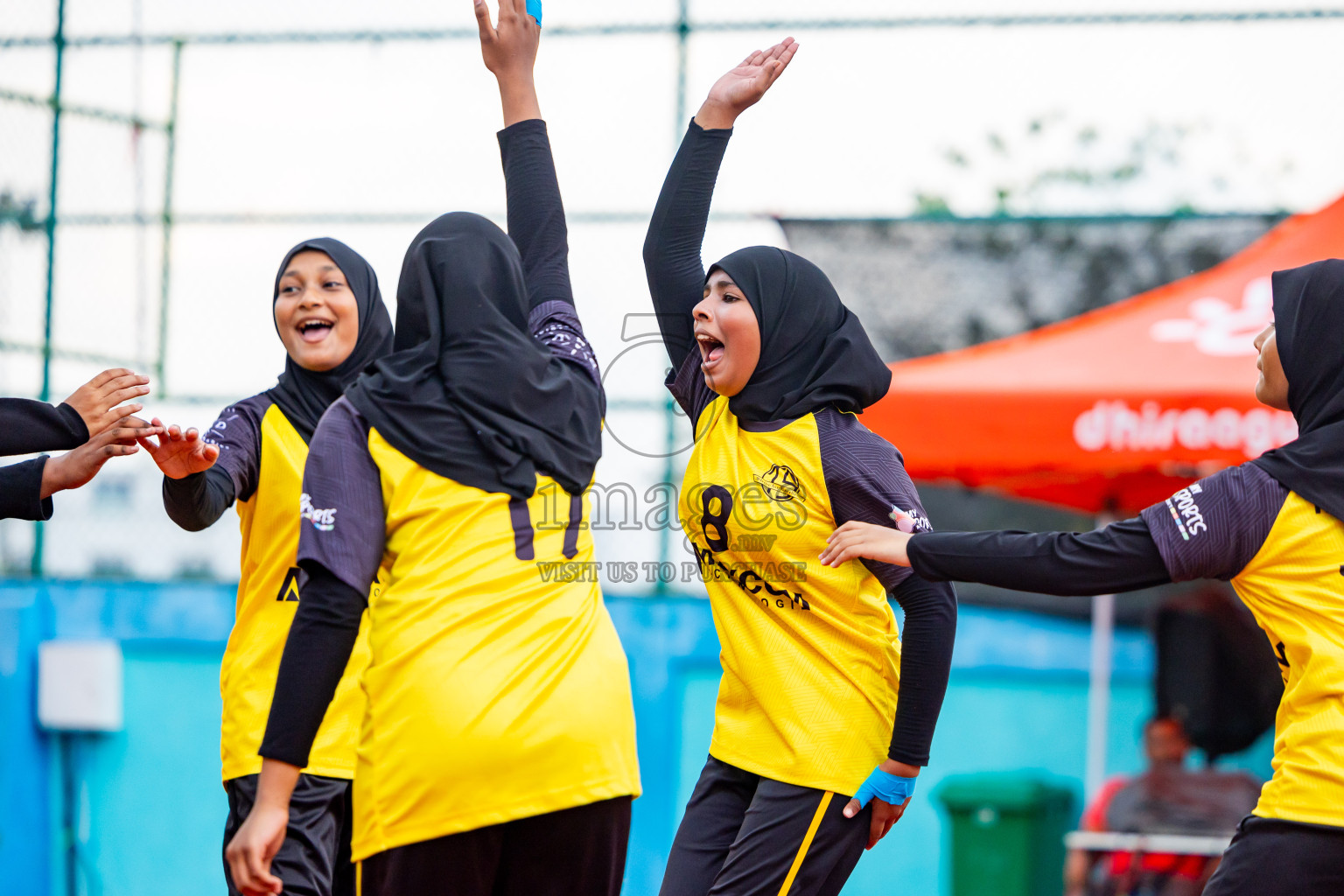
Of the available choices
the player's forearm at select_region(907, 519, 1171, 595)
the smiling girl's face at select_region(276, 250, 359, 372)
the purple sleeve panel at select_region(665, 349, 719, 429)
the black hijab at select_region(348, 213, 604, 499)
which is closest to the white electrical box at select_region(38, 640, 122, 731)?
the smiling girl's face at select_region(276, 250, 359, 372)

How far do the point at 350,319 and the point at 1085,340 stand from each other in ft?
9.23

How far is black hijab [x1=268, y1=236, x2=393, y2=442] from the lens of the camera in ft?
12.2

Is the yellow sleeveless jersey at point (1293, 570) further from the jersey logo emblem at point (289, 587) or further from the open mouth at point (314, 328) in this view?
the open mouth at point (314, 328)

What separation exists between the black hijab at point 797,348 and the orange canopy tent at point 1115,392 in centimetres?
179

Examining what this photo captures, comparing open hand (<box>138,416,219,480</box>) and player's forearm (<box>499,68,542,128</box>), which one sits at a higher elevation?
player's forearm (<box>499,68,542,128</box>)

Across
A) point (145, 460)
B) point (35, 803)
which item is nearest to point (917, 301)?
point (145, 460)

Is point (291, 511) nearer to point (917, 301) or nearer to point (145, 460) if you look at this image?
point (145, 460)

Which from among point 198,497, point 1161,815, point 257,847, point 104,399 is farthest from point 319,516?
point 1161,815

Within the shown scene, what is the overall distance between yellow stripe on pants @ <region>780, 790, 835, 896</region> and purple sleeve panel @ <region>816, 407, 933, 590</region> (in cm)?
48

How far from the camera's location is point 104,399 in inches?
127

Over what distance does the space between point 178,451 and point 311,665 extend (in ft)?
3.49

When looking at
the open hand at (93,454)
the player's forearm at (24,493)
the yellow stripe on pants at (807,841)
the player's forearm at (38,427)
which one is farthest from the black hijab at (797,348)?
the player's forearm at (24,493)

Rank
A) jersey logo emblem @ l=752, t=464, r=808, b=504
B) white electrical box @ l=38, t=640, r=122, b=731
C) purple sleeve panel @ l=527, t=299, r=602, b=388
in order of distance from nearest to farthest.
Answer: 1. purple sleeve panel @ l=527, t=299, r=602, b=388
2. jersey logo emblem @ l=752, t=464, r=808, b=504
3. white electrical box @ l=38, t=640, r=122, b=731

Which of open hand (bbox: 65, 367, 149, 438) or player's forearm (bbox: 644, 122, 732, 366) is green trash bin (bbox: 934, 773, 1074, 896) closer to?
player's forearm (bbox: 644, 122, 732, 366)
